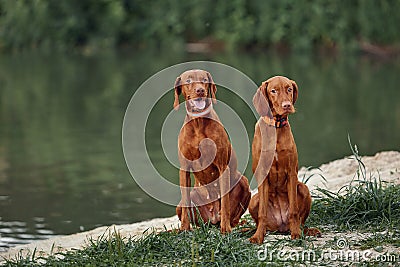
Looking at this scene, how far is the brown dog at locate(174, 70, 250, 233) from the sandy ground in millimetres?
667

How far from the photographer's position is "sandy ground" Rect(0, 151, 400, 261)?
7602 millimetres

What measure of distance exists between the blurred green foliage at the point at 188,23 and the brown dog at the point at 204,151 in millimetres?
28324

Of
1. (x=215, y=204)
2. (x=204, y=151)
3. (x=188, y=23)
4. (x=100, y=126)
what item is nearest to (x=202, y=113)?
(x=204, y=151)

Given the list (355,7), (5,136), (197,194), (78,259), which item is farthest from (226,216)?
(355,7)

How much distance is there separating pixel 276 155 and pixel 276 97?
43 cm

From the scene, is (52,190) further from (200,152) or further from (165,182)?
(200,152)

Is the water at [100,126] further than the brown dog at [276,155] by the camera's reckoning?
Yes

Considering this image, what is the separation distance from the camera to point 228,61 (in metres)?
30.7

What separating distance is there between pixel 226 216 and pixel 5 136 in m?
10.7

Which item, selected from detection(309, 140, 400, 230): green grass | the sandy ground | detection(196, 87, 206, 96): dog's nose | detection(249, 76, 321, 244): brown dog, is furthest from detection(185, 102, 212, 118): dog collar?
detection(309, 140, 400, 230): green grass

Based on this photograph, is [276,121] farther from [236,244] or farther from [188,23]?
[188,23]

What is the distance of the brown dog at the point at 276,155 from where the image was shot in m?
5.79

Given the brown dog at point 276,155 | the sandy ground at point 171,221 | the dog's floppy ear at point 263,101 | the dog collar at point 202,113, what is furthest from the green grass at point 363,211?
the dog collar at point 202,113

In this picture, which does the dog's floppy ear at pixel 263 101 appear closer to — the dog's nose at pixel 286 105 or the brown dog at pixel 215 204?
the dog's nose at pixel 286 105
